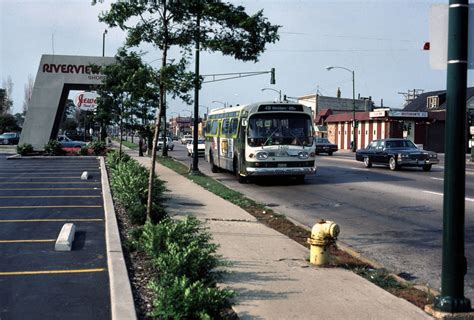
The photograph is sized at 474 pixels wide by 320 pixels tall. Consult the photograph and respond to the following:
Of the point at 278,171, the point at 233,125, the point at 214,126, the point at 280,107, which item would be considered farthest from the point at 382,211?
the point at 214,126

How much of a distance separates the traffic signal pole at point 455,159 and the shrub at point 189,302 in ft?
6.56

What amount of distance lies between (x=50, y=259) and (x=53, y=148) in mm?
28170

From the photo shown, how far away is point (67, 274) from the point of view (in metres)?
6.64

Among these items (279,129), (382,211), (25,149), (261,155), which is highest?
(279,129)

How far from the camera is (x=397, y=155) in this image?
26.3 m

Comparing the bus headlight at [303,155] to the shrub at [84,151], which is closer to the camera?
the bus headlight at [303,155]

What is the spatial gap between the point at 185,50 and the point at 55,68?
28658mm

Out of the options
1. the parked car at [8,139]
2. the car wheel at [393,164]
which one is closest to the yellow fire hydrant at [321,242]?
the car wheel at [393,164]

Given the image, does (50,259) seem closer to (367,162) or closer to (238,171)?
(238,171)

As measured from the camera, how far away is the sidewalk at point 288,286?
530cm

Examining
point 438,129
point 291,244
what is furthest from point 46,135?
point 438,129

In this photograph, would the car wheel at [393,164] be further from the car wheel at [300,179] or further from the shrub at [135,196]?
the shrub at [135,196]

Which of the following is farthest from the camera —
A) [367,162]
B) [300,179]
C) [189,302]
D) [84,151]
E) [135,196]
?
[84,151]

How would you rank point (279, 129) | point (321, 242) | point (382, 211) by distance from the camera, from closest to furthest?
point (321, 242)
point (382, 211)
point (279, 129)
